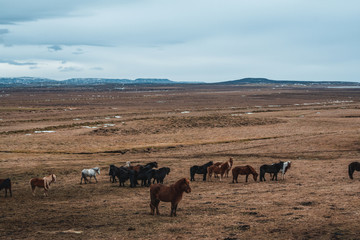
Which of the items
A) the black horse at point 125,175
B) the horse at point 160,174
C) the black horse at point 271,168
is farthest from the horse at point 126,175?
the black horse at point 271,168

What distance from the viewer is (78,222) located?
15055mm

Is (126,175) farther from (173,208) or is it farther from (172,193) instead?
(172,193)

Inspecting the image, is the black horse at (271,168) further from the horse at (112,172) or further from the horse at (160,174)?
the horse at (112,172)

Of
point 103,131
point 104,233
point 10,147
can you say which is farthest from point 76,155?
point 104,233

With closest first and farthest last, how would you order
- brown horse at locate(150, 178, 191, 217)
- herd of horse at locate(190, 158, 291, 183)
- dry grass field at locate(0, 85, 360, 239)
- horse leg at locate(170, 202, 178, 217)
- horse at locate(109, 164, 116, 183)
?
dry grass field at locate(0, 85, 360, 239) < brown horse at locate(150, 178, 191, 217) < horse leg at locate(170, 202, 178, 217) < herd of horse at locate(190, 158, 291, 183) < horse at locate(109, 164, 116, 183)

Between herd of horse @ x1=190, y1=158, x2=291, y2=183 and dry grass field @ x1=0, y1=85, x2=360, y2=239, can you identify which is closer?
dry grass field @ x1=0, y1=85, x2=360, y2=239

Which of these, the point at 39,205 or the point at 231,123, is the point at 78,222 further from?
the point at 231,123

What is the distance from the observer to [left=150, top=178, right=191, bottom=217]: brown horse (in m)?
15.1

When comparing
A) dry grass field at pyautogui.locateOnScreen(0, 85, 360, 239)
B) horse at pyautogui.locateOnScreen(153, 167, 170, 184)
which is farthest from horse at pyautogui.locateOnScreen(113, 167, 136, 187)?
horse at pyautogui.locateOnScreen(153, 167, 170, 184)

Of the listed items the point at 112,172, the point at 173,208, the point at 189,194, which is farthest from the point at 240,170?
the point at 173,208

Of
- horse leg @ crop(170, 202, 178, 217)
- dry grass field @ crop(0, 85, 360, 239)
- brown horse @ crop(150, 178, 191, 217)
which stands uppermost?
brown horse @ crop(150, 178, 191, 217)

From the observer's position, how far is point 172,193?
50.2 ft

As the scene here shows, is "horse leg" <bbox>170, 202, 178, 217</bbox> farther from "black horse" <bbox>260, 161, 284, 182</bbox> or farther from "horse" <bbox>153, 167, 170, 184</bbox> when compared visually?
"black horse" <bbox>260, 161, 284, 182</bbox>

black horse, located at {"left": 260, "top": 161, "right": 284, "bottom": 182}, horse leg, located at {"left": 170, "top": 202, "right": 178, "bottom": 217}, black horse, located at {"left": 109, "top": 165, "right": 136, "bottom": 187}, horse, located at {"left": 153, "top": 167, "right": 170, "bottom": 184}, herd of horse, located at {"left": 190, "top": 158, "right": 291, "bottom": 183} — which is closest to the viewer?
horse leg, located at {"left": 170, "top": 202, "right": 178, "bottom": 217}
